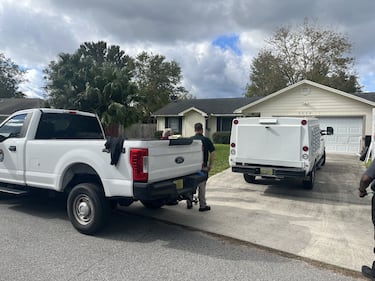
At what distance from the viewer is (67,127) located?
21.6 feet

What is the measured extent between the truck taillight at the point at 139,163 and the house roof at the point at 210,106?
2254cm

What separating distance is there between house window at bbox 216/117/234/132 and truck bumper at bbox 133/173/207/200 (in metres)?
21.8

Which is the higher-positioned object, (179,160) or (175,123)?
(175,123)

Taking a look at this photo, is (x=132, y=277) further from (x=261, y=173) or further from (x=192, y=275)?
(x=261, y=173)

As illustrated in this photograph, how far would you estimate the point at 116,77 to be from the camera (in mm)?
21688

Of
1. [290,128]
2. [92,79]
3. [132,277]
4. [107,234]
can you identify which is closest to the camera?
[132,277]

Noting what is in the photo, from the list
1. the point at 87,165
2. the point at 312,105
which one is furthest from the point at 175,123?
the point at 87,165

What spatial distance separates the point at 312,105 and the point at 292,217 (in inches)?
584

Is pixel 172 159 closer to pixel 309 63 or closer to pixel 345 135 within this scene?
pixel 345 135

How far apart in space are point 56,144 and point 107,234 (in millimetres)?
1768

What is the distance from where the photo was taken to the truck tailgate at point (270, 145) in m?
7.90

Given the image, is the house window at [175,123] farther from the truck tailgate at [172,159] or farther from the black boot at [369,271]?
the black boot at [369,271]

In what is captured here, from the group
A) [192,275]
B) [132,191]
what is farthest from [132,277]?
[132,191]

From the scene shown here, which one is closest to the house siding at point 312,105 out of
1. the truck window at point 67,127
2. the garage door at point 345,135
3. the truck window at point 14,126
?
the garage door at point 345,135
